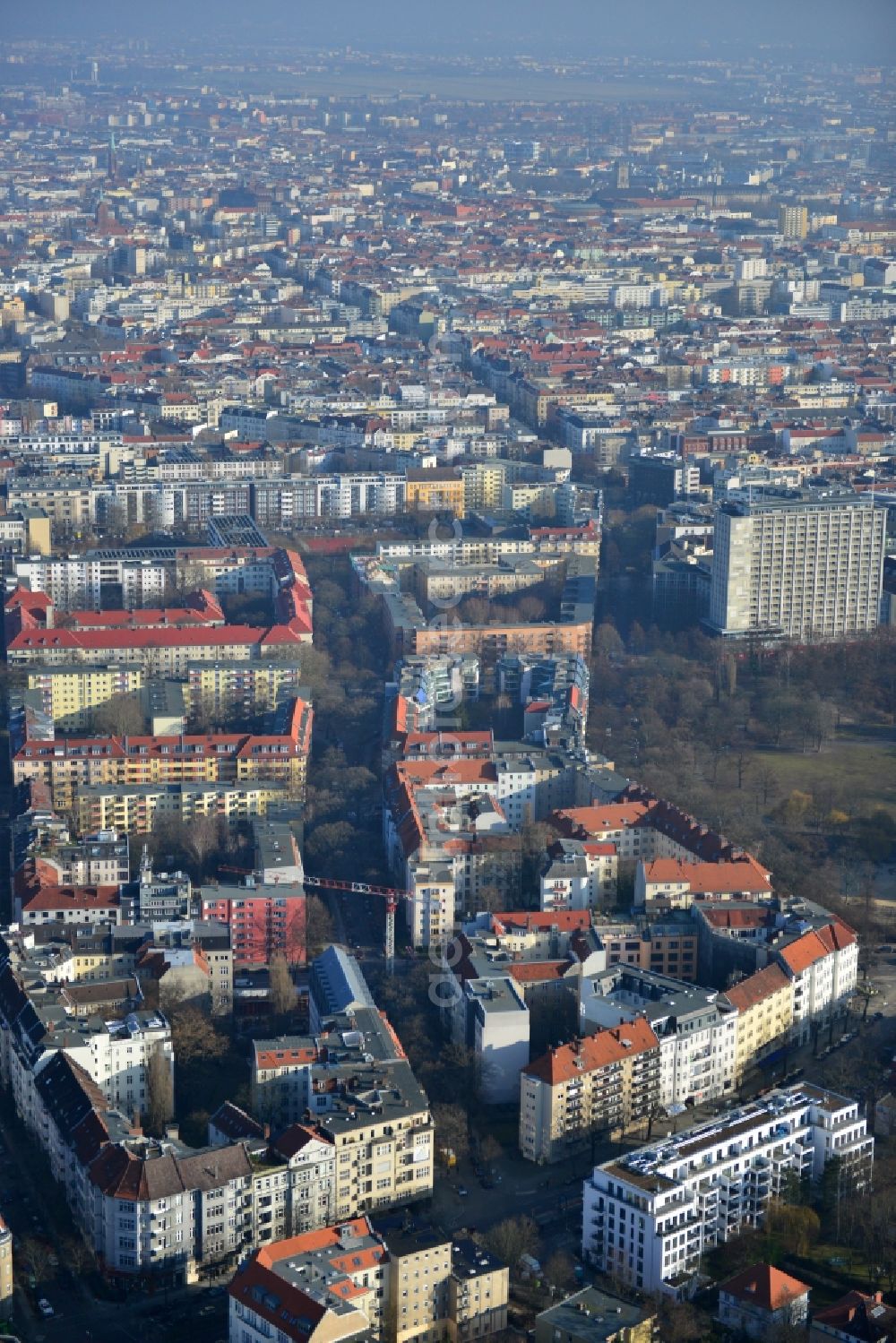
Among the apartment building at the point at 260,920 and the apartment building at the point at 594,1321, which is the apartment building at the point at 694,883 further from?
the apartment building at the point at 594,1321

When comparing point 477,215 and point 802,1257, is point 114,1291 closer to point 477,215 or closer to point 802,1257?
point 802,1257

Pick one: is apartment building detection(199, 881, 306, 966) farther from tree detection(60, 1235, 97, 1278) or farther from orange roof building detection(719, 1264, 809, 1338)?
orange roof building detection(719, 1264, 809, 1338)

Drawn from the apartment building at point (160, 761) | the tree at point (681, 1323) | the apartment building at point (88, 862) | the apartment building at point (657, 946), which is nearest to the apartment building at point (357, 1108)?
the tree at point (681, 1323)

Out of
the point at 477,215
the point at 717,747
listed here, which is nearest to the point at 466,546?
the point at 717,747

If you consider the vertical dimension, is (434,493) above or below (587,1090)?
below

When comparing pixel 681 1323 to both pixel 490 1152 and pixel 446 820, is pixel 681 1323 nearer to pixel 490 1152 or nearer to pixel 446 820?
pixel 490 1152

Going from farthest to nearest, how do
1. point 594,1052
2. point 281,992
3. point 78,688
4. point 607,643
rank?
point 607,643, point 78,688, point 281,992, point 594,1052

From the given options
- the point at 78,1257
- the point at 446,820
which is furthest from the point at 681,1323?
the point at 446,820
